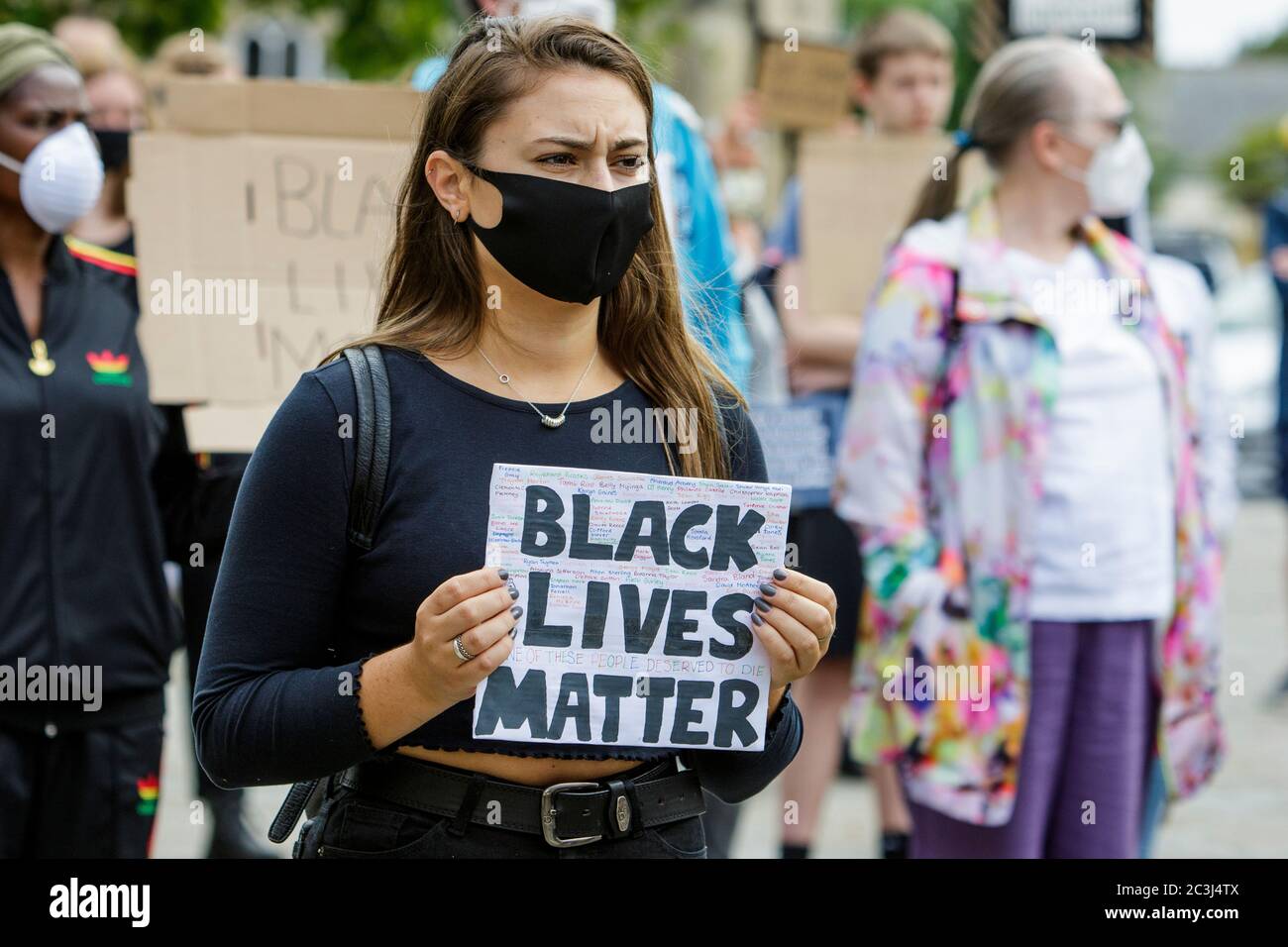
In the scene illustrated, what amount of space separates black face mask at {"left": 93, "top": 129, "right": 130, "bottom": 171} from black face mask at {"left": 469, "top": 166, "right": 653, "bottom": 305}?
7.32 feet

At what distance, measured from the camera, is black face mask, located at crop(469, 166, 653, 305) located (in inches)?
95.7

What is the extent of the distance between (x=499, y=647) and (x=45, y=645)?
1609 mm

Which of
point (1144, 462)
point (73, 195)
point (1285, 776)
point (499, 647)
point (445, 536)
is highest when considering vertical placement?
point (73, 195)

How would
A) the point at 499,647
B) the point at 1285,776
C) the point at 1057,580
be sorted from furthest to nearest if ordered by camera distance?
the point at 1285,776, the point at 1057,580, the point at 499,647

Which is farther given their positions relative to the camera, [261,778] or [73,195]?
[73,195]

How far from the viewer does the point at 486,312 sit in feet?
8.21

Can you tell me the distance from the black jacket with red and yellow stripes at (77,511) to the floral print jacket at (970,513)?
5.38 feet

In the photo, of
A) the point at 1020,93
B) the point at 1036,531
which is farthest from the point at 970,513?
the point at 1020,93

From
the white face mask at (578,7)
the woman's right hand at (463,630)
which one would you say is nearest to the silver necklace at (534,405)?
the woman's right hand at (463,630)

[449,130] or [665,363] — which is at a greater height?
[449,130]

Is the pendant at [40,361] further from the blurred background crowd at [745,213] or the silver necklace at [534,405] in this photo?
the silver necklace at [534,405]

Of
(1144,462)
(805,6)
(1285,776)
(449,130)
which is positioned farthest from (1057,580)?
(805,6)

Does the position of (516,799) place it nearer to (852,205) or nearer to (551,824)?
(551,824)

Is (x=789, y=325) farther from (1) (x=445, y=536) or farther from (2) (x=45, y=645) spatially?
(1) (x=445, y=536)
